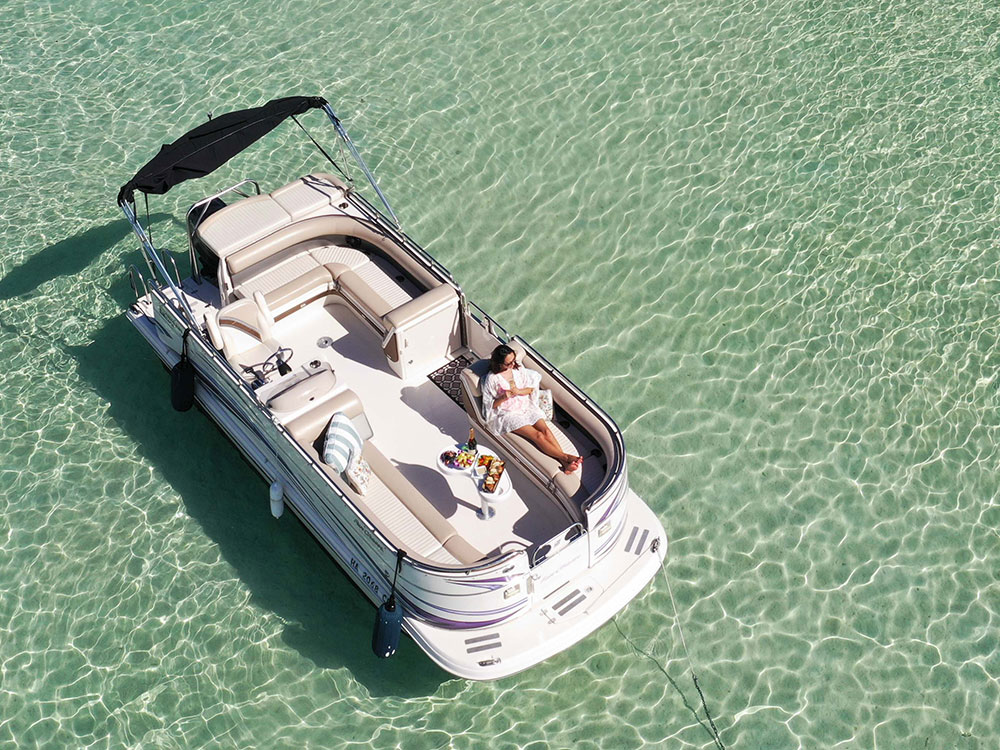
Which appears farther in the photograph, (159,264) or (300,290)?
(300,290)

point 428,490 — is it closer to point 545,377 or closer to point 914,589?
point 545,377

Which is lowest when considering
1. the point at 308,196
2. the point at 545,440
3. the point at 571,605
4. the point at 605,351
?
the point at 605,351

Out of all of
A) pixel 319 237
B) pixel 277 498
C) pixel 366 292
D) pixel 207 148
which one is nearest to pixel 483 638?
pixel 277 498

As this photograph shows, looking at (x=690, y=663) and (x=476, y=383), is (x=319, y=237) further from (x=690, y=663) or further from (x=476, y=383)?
(x=690, y=663)

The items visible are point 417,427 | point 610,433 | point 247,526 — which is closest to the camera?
point 610,433

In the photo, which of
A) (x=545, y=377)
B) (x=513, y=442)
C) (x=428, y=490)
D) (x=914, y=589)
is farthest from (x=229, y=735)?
(x=914, y=589)

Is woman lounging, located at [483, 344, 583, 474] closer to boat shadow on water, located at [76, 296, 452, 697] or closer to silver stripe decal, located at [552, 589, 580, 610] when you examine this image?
silver stripe decal, located at [552, 589, 580, 610]
